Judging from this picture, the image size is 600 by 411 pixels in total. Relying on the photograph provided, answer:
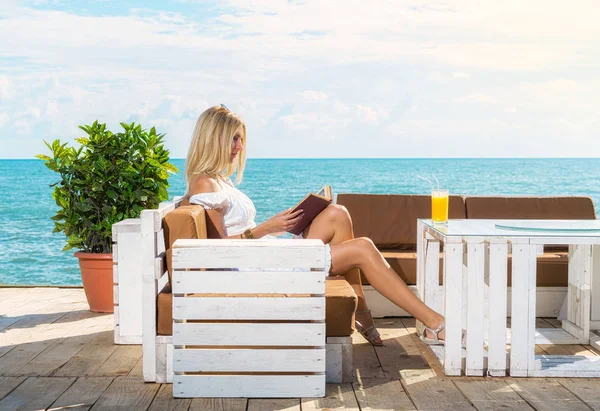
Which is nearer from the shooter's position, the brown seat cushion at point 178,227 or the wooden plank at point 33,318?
the brown seat cushion at point 178,227

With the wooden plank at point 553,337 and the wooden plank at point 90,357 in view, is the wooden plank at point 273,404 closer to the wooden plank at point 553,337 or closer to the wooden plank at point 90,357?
the wooden plank at point 90,357

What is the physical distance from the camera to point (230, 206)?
11.9 feet

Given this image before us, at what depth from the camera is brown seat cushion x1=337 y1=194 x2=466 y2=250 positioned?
4.66 m

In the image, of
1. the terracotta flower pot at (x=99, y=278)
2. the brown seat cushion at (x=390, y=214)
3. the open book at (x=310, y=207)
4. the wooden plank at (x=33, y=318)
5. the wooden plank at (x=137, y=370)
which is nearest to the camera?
the wooden plank at (x=137, y=370)

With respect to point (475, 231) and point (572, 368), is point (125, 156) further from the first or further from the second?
point (572, 368)

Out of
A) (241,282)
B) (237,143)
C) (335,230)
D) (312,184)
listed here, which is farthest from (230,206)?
(312,184)

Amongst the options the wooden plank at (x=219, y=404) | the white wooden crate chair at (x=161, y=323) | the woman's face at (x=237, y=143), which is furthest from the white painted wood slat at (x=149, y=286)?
the woman's face at (x=237, y=143)

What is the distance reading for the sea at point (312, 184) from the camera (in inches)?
835

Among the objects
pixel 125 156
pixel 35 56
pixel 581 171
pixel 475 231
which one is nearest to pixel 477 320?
pixel 475 231

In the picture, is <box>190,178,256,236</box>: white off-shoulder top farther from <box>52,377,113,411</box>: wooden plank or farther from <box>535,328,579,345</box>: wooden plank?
<box>535,328,579,345</box>: wooden plank

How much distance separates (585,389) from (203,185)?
5.65ft

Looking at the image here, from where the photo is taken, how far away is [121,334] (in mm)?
3752

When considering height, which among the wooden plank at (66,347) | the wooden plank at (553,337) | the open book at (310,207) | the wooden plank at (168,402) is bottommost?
the wooden plank at (66,347)

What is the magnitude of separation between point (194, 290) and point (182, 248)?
0.15 m
